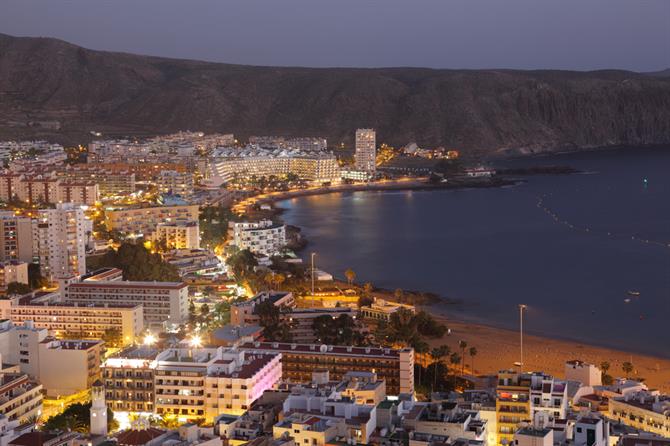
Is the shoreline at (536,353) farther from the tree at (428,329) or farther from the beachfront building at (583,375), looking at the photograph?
the beachfront building at (583,375)

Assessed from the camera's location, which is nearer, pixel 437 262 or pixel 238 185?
pixel 437 262

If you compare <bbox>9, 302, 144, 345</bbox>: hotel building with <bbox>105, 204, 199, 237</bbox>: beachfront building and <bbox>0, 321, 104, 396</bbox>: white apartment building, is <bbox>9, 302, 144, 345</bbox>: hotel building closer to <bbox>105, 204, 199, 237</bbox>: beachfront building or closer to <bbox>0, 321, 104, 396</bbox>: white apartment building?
<bbox>0, 321, 104, 396</bbox>: white apartment building

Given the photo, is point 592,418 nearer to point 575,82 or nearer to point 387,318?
point 387,318

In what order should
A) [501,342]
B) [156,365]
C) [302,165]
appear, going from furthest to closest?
[302,165], [501,342], [156,365]

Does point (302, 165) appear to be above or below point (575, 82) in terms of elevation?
below

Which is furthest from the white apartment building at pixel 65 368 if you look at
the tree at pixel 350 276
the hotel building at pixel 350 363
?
the tree at pixel 350 276

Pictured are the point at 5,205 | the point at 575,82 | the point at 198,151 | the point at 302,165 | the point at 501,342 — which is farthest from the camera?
the point at 575,82

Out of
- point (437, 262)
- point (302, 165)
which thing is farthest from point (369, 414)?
point (302, 165)

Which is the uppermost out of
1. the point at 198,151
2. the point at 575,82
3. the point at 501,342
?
the point at 575,82
